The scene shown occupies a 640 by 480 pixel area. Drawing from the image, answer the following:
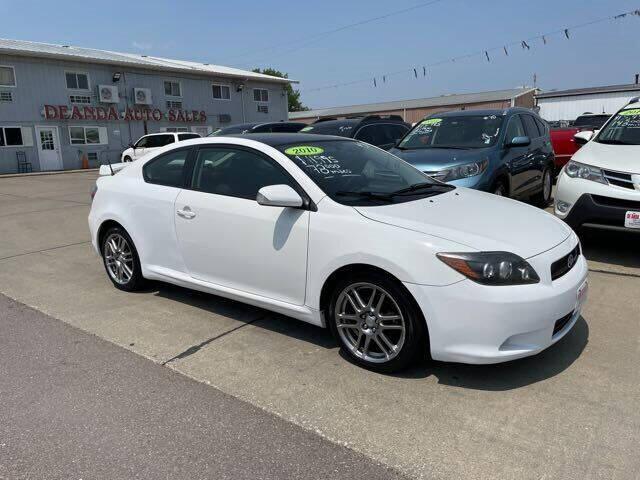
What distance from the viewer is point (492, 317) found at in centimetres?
297

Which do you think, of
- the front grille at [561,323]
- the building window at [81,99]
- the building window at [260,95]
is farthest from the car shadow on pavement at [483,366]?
the building window at [260,95]

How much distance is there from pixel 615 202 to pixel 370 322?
3.39 m

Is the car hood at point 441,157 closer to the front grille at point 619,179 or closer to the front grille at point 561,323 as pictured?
the front grille at point 619,179

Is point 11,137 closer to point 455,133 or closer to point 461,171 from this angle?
point 455,133

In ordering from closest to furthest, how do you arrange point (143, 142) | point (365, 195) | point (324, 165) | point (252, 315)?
point (365, 195)
point (324, 165)
point (252, 315)
point (143, 142)

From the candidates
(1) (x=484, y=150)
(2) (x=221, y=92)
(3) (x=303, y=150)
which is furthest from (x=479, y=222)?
(2) (x=221, y=92)

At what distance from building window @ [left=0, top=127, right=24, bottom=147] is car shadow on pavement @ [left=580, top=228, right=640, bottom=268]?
26280 millimetres

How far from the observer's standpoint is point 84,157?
27656 millimetres

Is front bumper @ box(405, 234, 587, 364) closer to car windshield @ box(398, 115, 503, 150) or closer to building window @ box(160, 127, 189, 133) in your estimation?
car windshield @ box(398, 115, 503, 150)

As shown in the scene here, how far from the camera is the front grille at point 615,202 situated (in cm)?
513

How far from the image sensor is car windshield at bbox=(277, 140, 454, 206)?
3.72 metres

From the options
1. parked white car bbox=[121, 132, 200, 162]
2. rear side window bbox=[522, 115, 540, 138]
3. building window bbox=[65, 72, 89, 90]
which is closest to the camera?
rear side window bbox=[522, 115, 540, 138]

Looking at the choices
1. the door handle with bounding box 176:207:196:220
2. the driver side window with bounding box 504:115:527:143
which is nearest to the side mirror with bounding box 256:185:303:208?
the door handle with bounding box 176:207:196:220

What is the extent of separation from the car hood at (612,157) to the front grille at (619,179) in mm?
43
